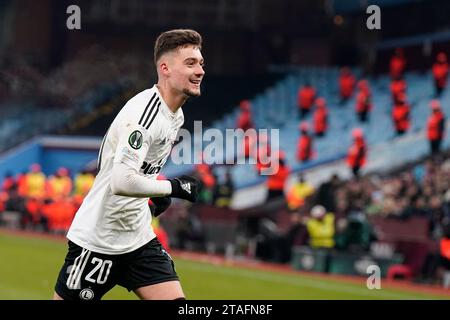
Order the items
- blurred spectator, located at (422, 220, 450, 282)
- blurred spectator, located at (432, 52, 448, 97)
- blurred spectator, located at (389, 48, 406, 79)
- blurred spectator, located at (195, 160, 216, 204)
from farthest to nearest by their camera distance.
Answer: blurred spectator, located at (389, 48, 406, 79), blurred spectator, located at (432, 52, 448, 97), blurred spectator, located at (195, 160, 216, 204), blurred spectator, located at (422, 220, 450, 282)

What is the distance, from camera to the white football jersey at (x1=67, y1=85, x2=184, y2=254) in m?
5.65

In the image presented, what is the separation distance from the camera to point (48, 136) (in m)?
33.9

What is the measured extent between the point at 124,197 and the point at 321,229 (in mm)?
13765

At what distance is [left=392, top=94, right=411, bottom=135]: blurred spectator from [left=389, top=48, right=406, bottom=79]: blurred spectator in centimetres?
255

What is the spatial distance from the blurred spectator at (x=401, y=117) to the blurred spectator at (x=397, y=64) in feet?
8.36

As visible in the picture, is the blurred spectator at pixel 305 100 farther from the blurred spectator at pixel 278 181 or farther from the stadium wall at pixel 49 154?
the stadium wall at pixel 49 154

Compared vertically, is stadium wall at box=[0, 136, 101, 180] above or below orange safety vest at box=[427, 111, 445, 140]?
below

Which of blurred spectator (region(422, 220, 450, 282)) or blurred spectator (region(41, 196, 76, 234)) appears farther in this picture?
blurred spectator (region(41, 196, 76, 234))

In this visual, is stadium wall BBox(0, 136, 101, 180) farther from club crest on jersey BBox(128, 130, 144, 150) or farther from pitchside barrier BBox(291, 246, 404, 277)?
club crest on jersey BBox(128, 130, 144, 150)

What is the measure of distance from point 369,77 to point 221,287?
14.9m

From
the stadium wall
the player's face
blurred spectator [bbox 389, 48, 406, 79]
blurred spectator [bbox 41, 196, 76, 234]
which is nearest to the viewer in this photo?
the player's face

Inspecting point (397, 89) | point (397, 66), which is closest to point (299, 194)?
point (397, 89)

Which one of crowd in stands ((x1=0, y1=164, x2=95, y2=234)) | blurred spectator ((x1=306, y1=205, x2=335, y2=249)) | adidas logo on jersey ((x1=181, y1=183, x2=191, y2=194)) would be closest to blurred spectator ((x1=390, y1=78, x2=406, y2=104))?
blurred spectator ((x1=306, y1=205, x2=335, y2=249))
